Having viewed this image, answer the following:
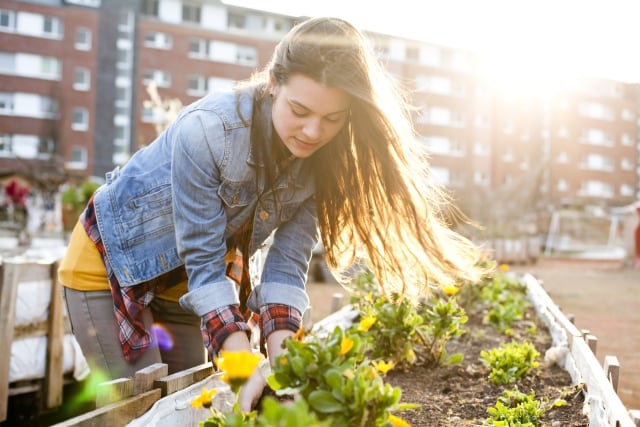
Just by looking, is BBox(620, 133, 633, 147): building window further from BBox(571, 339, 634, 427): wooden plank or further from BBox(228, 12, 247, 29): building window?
BBox(571, 339, 634, 427): wooden plank

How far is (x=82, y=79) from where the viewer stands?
115 feet

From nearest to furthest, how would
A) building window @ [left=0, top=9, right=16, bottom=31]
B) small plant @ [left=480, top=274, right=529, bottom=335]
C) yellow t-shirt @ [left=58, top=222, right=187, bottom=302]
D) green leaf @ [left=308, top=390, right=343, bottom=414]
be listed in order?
green leaf @ [left=308, top=390, right=343, bottom=414]
yellow t-shirt @ [left=58, top=222, right=187, bottom=302]
small plant @ [left=480, top=274, right=529, bottom=335]
building window @ [left=0, top=9, right=16, bottom=31]

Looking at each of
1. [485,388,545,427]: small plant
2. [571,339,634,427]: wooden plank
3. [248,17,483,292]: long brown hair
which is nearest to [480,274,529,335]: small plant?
[571,339,634,427]: wooden plank

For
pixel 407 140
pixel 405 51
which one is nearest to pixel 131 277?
pixel 407 140

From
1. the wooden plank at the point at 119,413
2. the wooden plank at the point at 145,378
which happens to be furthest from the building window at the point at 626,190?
the wooden plank at the point at 119,413

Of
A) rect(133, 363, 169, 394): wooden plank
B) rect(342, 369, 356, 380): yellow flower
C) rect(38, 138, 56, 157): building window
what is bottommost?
rect(38, 138, 56, 157): building window

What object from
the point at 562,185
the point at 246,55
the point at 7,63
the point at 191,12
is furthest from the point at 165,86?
the point at 562,185

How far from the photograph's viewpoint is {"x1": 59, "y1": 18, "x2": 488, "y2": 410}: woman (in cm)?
194

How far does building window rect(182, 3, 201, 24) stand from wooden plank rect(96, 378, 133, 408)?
3858 cm

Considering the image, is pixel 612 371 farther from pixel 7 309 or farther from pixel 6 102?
pixel 6 102

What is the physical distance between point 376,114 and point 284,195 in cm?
43

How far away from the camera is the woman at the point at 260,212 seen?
1940 mm

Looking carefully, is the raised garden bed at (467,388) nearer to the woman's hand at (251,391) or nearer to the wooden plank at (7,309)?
the woman's hand at (251,391)

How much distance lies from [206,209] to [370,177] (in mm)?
604
